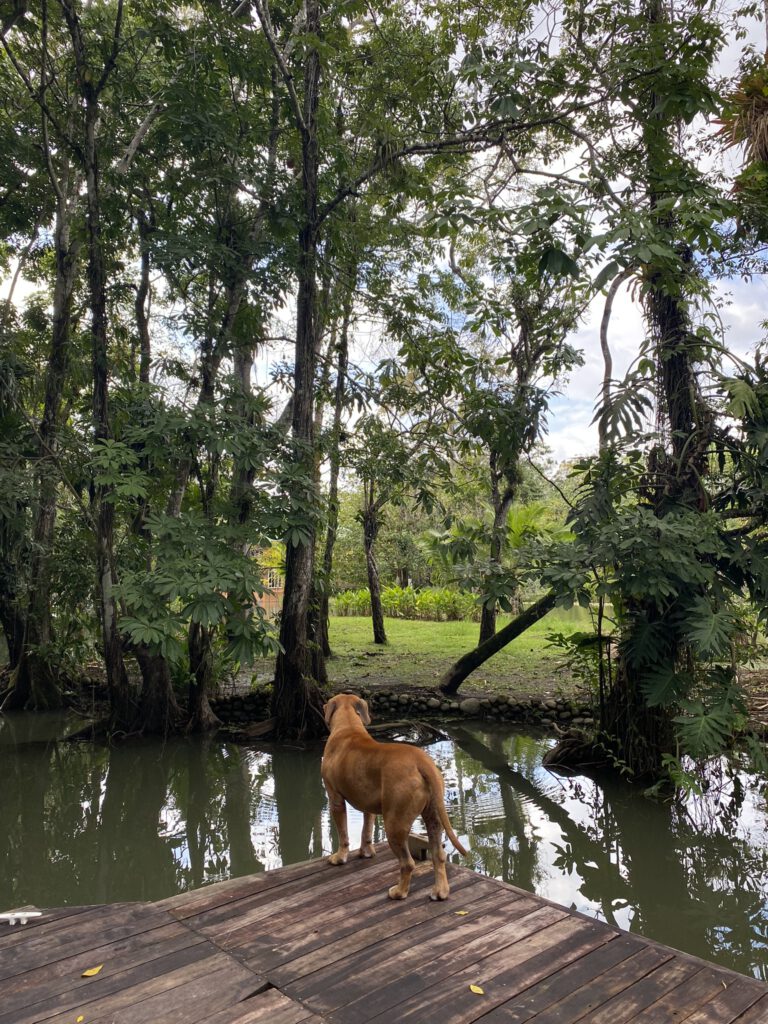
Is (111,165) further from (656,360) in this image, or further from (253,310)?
(656,360)

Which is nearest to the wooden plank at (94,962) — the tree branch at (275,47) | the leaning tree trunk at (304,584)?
the leaning tree trunk at (304,584)

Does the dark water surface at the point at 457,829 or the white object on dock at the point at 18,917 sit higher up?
the white object on dock at the point at 18,917

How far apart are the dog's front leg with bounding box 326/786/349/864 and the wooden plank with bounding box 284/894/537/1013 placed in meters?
0.72

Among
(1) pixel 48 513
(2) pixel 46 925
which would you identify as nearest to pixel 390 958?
Answer: (2) pixel 46 925

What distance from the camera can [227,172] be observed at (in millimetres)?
8422

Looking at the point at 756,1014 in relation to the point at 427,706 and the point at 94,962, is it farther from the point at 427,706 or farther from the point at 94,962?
the point at 427,706

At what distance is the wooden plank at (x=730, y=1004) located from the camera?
2.43 metres

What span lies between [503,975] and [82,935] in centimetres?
161

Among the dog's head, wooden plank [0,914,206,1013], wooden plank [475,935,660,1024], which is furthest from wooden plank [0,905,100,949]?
wooden plank [475,935,660,1024]

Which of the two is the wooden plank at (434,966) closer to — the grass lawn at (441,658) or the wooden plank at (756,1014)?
the wooden plank at (756,1014)

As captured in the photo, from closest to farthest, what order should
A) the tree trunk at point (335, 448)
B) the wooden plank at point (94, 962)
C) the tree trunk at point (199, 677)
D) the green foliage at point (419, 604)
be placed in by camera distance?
the wooden plank at point (94, 962) < the tree trunk at point (199, 677) < the tree trunk at point (335, 448) < the green foliage at point (419, 604)

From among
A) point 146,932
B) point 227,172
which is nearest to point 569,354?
point 227,172

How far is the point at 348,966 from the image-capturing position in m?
2.71

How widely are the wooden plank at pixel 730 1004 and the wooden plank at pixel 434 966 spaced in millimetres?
587
